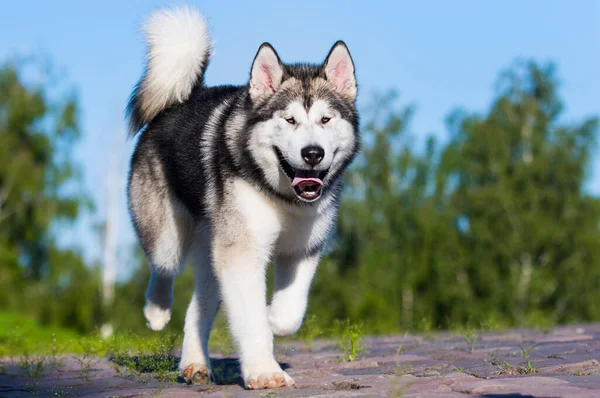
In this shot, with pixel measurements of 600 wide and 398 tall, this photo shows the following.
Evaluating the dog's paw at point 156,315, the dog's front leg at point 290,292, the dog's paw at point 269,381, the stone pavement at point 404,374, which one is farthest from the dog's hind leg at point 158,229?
the dog's paw at point 269,381

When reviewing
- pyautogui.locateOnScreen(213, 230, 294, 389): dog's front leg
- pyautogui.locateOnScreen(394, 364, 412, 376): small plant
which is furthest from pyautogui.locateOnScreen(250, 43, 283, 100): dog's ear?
pyautogui.locateOnScreen(394, 364, 412, 376): small plant

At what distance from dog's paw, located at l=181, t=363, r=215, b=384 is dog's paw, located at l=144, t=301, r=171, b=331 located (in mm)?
1241

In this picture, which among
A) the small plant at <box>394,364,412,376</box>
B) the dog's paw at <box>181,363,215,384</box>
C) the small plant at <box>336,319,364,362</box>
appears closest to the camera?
the small plant at <box>394,364,412,376</box>

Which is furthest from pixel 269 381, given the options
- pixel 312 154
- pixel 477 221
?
pixel 477 221

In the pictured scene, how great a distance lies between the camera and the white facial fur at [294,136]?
15.9ft

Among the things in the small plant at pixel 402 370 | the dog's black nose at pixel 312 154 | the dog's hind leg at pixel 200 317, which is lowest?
the small plant at pixel 402 370

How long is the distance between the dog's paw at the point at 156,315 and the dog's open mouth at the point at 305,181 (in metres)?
2.00

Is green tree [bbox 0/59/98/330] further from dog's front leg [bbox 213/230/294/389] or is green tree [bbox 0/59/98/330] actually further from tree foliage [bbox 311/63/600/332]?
dog's front leg [bbox 213/230/294/389]

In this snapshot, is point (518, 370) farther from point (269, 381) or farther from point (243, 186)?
point (243, 186)

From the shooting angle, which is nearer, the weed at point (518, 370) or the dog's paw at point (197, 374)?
the weed at point (518, 370)

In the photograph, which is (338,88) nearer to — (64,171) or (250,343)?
(250,343)

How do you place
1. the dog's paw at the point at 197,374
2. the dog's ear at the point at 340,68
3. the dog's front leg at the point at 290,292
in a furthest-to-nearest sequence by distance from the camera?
the dog's ear at the point at 340,68 < the dog's front leg at the point at 290,292 < the dog's paw at the point at 197,374

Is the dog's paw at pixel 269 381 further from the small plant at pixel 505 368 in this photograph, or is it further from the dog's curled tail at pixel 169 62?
the dog's curled tail at pixel 169 62

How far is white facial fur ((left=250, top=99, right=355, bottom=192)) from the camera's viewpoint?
4836 millimetres
